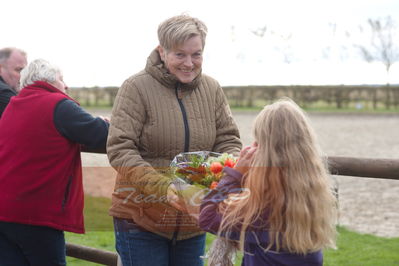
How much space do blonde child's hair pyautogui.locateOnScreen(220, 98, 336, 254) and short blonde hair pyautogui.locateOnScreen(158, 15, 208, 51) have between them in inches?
25.2

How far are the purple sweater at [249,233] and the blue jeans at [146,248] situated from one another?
51cm

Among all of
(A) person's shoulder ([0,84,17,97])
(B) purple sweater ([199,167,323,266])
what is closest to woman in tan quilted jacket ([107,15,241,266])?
(B) purple sweater ([199,167,323,266])

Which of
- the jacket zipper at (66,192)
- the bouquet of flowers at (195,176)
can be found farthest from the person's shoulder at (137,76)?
the jacket zipper at (66,192)

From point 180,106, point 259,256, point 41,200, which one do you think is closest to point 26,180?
point 41,200

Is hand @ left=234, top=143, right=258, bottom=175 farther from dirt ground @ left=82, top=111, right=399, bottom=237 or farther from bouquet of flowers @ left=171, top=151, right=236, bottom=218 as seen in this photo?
dirt ground @ left=82, top=111, right=399, bottom=237

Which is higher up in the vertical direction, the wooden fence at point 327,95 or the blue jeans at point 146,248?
the blue jeans at point 146,248

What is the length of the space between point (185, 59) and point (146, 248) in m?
0.89

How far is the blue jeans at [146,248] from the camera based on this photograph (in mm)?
2650

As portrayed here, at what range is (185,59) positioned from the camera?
2621 millimetres

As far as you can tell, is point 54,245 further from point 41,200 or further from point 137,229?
point 137,229

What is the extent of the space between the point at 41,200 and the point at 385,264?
10.7 ft

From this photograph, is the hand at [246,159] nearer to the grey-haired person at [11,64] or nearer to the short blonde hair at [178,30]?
the short blonde hair at [178,30]

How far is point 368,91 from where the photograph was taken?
131ft

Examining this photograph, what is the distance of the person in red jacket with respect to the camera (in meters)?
3.05
